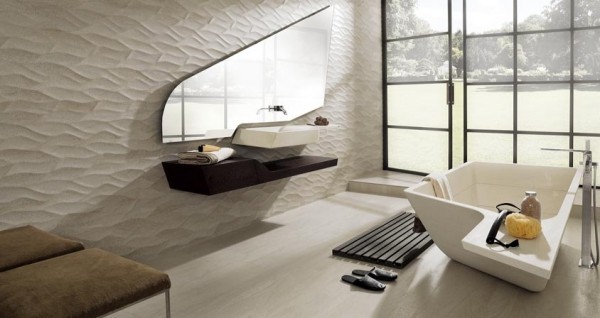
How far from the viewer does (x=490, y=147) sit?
546 centimetres

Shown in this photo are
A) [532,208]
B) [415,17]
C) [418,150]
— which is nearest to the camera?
[532,208]

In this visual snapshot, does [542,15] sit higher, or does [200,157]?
[542,15]

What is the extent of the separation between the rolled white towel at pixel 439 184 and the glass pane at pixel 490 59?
2.28 meters

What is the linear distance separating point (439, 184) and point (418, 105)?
2660mm

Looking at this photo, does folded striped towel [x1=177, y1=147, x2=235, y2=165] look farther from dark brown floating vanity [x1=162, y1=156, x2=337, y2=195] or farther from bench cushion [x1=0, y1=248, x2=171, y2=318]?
bench cushion [x1=0, y1=248, x2=171, y2=318]

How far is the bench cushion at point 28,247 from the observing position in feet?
7.28

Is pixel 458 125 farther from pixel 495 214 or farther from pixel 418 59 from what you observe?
pixel 495 214

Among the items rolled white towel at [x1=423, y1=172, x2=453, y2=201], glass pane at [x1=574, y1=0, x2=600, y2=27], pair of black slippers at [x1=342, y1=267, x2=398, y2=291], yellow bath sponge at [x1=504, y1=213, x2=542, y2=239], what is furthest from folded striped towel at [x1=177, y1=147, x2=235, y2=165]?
glass pane at [x1=574, y1=0, x2=600, y2=27]

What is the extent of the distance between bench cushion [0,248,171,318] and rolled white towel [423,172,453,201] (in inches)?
81.6

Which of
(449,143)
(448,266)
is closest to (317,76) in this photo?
(449,143)

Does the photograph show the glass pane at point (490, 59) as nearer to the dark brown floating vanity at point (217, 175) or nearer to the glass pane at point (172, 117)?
the dark brown floating vanity at point (217, 175)

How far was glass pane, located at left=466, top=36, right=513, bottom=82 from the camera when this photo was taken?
524 cm

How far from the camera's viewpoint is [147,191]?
3.50 metres

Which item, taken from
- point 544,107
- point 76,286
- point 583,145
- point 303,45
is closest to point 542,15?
point 544,107
